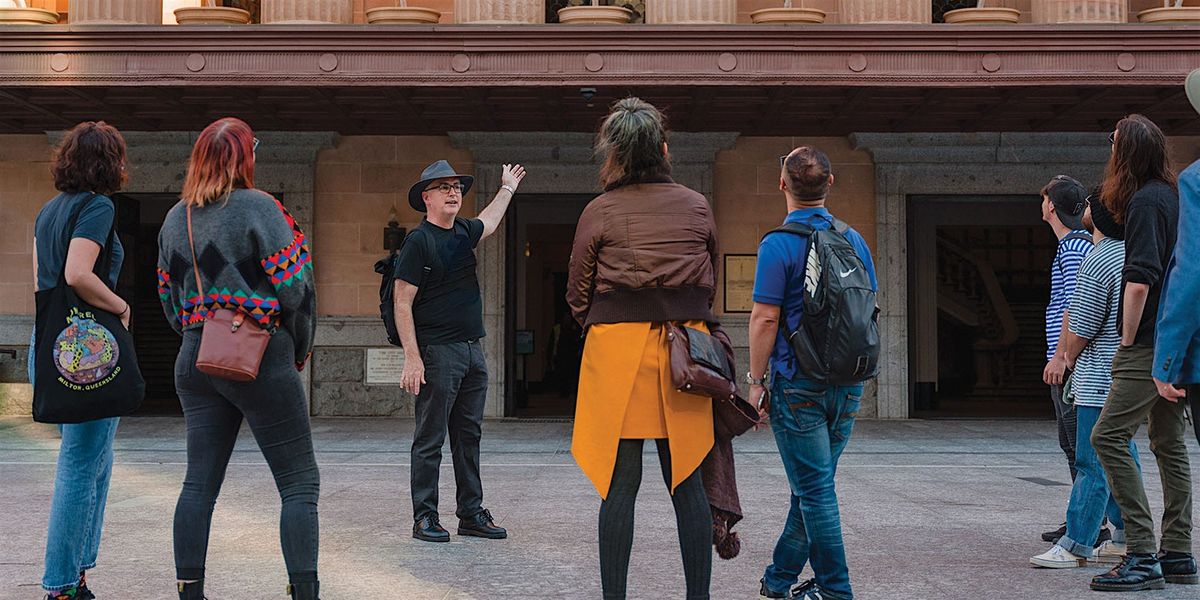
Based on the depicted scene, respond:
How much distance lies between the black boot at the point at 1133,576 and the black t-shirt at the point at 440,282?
324cm

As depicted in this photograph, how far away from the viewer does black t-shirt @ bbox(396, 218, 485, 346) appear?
232 inches

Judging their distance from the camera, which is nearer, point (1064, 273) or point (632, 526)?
point (632, 526)

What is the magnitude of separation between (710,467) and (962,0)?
13090 mm

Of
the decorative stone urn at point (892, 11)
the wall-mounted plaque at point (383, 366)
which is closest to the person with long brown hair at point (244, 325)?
the wall-mounted plaque at point (383, 366)

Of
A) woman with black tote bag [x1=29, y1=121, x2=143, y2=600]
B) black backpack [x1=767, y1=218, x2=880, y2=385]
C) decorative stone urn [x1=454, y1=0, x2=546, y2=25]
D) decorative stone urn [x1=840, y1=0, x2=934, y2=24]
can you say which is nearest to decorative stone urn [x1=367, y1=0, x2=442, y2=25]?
decorative stone urn [x1=454, y1=0, x2=546, y2=25]

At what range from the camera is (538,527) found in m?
6.25

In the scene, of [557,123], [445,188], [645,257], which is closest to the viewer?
[645,257]

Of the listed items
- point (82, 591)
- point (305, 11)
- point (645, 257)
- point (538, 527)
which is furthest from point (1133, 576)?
point (305, 11)

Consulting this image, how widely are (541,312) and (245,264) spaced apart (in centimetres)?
2265

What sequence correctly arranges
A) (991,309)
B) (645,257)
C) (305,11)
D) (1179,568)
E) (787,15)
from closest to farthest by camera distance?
(645,257) → (1179,568) → (787,15) → (305,11) → (991,309)

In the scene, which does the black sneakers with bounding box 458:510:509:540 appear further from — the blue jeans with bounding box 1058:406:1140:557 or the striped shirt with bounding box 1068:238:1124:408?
the striped shirt with bounding box 1068:238:1124:408

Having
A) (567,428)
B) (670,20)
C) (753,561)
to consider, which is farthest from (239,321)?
(670,20)

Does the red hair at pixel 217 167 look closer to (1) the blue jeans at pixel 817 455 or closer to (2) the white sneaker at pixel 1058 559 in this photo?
(1) the blue jeans at pixel 817 455

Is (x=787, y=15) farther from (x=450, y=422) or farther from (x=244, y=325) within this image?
(x=244, y=325)
